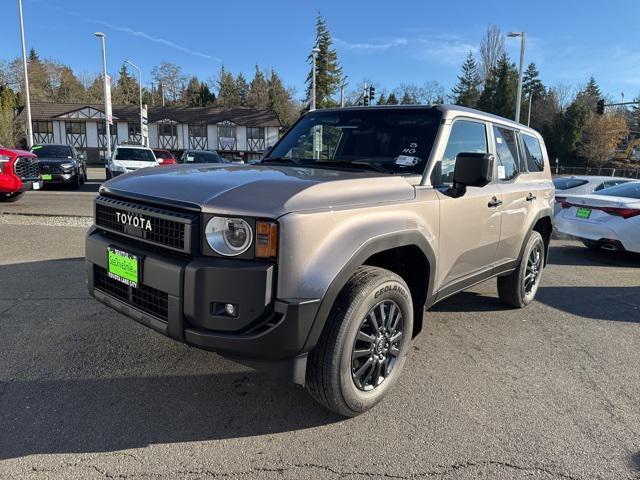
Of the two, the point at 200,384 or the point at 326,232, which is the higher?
the point at 326,232

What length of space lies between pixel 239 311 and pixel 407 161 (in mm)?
1844

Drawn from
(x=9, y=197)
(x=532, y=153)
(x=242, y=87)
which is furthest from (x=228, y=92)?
(x=532, y=153)

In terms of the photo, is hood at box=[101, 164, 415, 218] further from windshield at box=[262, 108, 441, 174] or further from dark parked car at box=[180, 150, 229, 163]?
dark parked car at box=[180, 150, 229, 163]

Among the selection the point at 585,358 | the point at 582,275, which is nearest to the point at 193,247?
the point at 585,358

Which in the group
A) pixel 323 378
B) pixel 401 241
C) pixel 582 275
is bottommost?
pixel 582 275

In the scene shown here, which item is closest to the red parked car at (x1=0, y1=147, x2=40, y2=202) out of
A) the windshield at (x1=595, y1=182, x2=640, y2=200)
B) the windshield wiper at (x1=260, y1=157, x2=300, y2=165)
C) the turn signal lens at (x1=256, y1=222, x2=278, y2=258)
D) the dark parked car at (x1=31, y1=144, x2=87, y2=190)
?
the dark parked car at (x1=31, y1=144, x2=87, y2=190)

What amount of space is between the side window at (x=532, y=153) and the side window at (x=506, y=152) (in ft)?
1.06

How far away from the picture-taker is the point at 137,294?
2965mm

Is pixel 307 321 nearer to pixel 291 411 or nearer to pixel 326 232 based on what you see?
pixel 326 232

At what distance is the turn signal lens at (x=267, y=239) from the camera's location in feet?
8.07

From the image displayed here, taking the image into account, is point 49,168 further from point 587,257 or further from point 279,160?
point 587,257

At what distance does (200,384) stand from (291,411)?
2.36 ft

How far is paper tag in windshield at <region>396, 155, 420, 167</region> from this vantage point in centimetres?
364

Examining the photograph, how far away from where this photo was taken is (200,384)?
11.2ft
